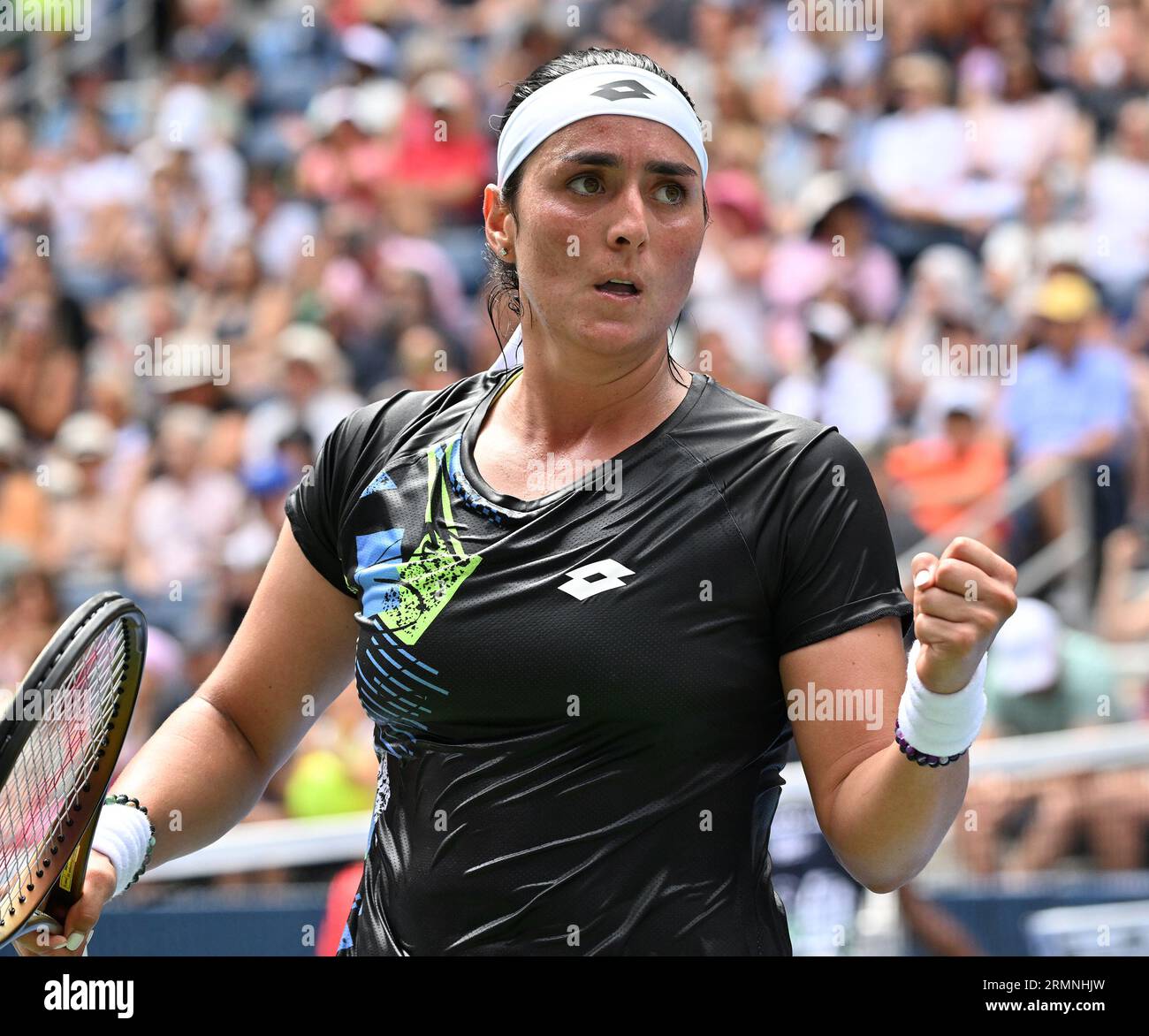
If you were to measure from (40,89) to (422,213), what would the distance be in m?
3.05

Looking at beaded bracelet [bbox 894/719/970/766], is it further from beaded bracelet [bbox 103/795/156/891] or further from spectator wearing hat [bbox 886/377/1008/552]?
spectator wearing hat [bbox 886/377/1008/552]

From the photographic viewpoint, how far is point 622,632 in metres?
2.11

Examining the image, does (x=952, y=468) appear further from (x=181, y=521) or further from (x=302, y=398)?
(x=181, y=521)

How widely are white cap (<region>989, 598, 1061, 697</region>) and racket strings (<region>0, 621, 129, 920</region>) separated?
3948mm

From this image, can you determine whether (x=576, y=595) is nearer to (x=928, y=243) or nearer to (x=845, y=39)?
(x=928, y=243)

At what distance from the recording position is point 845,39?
27.7 feet

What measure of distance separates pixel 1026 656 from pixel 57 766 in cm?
406

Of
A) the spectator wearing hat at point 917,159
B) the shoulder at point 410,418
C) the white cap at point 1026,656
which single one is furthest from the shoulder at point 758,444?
the spectator wearing hat at point 917,159

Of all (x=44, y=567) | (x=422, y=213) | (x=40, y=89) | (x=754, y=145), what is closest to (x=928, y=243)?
(x=754, y=145)

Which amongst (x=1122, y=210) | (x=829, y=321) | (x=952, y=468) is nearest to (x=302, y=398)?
(x=829, y=321)

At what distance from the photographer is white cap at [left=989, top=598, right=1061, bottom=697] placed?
225 inches

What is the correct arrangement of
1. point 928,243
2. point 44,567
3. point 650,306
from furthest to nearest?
point 928,243 → point 44,567 → point 650,306

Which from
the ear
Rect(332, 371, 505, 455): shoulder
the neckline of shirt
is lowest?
the neckline of shirt

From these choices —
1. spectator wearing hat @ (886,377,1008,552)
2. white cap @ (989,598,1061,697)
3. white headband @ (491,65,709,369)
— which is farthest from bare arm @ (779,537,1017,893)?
spectator wearing hat @ (886,377,1008,552)
